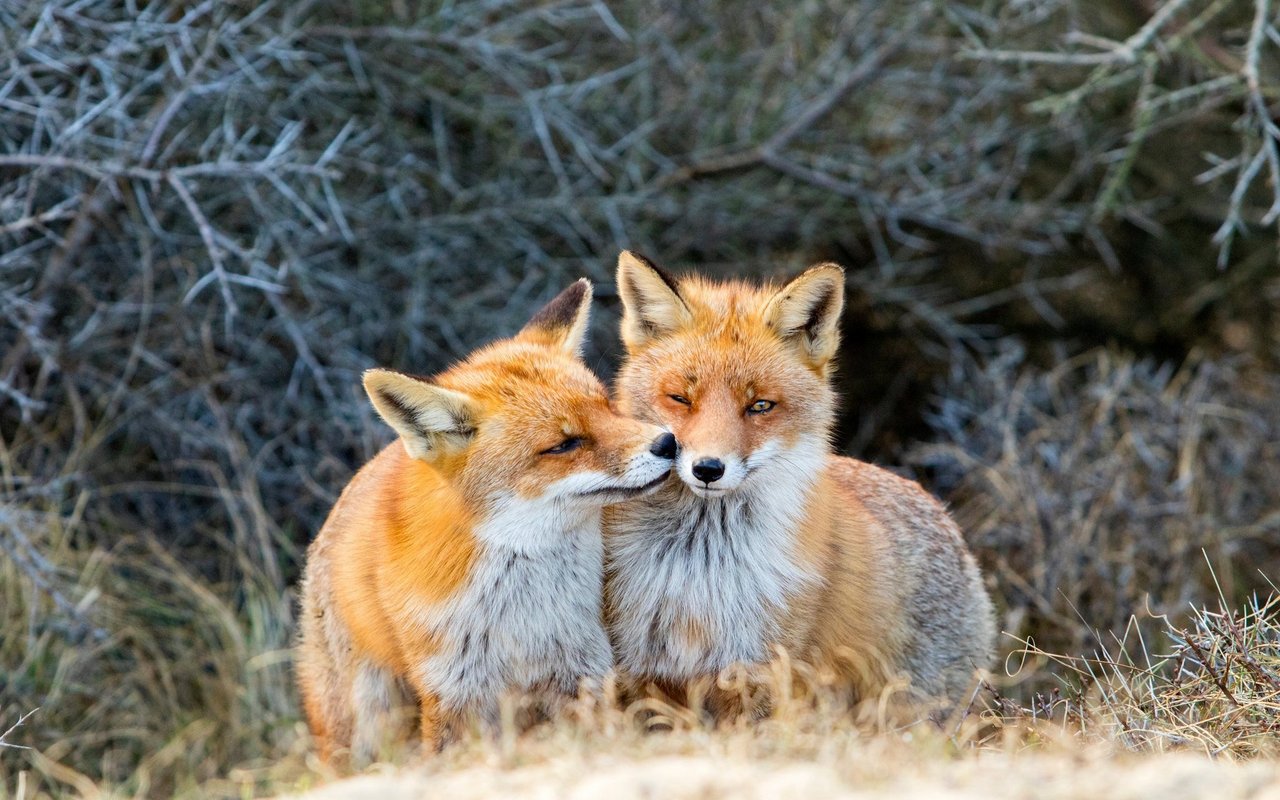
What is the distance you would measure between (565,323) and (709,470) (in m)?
1.07

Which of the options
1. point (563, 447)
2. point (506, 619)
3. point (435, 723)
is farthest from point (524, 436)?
point (435, 723)

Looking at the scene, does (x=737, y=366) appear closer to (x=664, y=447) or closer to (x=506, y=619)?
(x=664, y=447)

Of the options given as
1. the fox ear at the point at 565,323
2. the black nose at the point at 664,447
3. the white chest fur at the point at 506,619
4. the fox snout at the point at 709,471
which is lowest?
the white chest fur at the point at 506,619

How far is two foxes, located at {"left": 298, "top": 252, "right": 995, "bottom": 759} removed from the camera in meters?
3.70

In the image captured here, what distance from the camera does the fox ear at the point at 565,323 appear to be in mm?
4371

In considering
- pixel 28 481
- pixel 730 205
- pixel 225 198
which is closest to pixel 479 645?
pixel 28 481

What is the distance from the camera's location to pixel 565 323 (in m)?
4.45

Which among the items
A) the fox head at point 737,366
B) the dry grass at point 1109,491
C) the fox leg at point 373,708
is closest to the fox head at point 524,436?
the fox head at point 737,366

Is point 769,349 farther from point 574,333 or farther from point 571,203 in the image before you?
point 571,203

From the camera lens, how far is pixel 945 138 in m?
7.21

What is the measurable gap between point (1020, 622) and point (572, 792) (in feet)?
12.5

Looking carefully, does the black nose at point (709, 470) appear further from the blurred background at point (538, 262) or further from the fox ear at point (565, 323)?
the blurred background at point (538, 262)

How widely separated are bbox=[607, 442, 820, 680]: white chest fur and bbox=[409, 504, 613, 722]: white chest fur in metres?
0.28

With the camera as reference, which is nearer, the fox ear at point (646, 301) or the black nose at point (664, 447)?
the black nose at point (664, 447)
